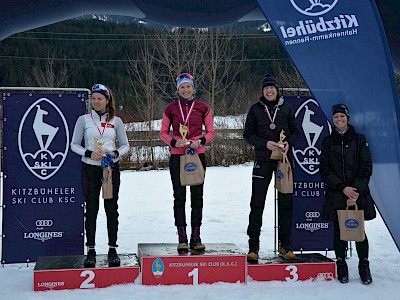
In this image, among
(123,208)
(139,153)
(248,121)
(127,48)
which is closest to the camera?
(248,121)

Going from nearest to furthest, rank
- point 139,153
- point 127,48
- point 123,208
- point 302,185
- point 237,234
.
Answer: point 302,185
point 237,234
point 123,208
point 139,153
point 127,48

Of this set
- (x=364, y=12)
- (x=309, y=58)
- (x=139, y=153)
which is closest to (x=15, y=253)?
(x=309, y=58)

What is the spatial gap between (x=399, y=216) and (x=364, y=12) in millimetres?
1608

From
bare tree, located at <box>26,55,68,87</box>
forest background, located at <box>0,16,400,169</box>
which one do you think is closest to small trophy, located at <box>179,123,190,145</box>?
forest background, located at <box>0,16,400,169</box>

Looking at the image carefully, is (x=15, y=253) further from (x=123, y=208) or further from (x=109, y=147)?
(x=123, y=208)

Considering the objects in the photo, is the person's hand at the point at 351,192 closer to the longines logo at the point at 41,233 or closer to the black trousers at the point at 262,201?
the black trousers at the point at 262,201

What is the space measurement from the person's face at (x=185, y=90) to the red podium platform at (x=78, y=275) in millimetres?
1431

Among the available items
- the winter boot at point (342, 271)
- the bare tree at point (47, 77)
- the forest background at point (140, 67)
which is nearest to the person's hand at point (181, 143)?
the winter boot at point (342, 271)

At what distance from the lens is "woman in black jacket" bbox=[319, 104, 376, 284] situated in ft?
13.0

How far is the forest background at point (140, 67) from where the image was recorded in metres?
19.7

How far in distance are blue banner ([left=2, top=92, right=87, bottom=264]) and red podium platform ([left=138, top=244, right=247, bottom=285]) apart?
0.95 meters

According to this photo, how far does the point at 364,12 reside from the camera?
13.0ft

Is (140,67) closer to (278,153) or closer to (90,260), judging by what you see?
(278,153)

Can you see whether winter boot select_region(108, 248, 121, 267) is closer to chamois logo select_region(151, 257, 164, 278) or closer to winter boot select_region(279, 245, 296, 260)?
chamois logo select_region(151, 257, 164, 278)
